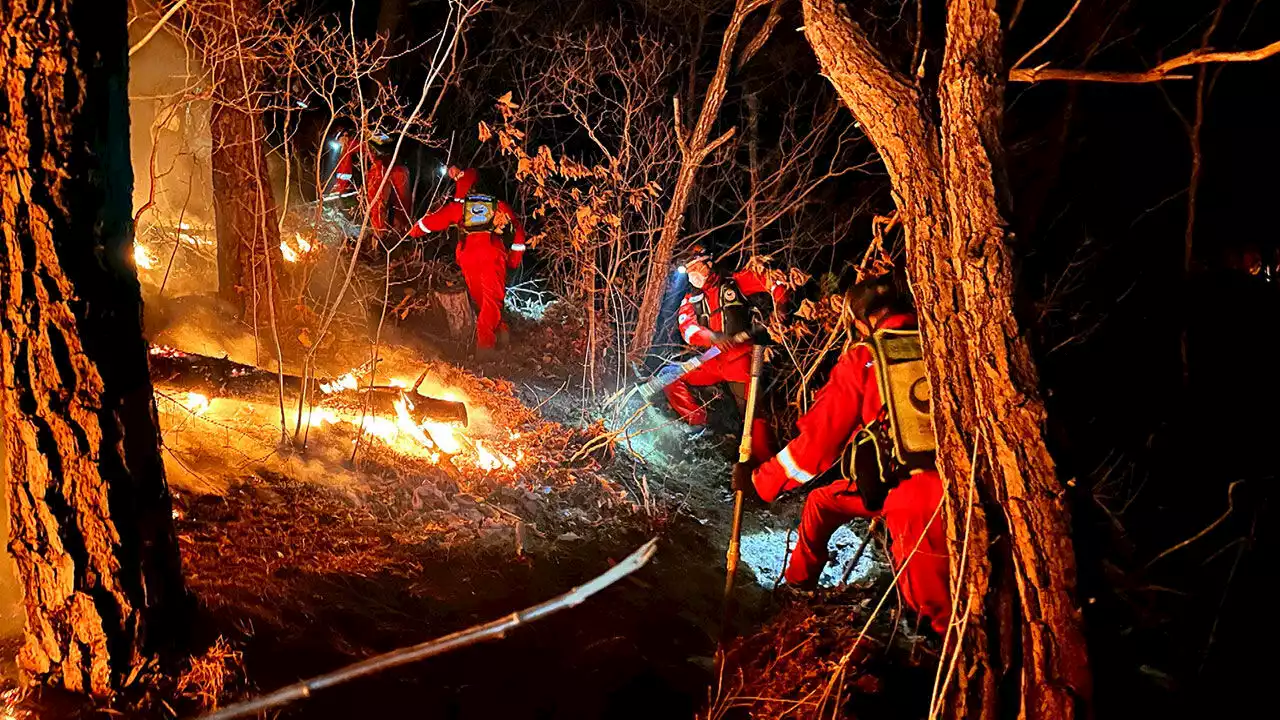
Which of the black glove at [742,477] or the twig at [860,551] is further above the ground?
the black glove at [742,477]

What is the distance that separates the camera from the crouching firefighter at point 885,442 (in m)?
3.95

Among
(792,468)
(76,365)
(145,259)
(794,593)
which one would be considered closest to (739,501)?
(792,468)

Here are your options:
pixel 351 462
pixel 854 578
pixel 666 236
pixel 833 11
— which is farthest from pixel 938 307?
pixel 666 236

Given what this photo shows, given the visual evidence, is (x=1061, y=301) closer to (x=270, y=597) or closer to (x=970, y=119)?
(x=970, y=119)

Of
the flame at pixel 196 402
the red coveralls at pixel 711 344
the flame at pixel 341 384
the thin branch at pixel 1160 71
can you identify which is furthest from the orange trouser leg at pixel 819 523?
the flame at pixel 196 402

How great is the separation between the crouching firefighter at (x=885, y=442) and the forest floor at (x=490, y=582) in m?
0.42

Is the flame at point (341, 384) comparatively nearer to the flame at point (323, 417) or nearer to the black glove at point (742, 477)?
the flame at point (323, 417)

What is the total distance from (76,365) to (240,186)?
17.7 ft

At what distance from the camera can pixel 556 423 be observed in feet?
26.8

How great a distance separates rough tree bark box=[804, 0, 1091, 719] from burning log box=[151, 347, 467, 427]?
5.07 metres

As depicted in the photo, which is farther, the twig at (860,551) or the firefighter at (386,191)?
the firefighter at (386,191)

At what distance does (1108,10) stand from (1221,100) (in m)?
4.74

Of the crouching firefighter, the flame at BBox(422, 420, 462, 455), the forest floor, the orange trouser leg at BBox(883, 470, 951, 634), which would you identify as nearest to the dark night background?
the orange trouser leg at BBox(883, 470, 951, 634)

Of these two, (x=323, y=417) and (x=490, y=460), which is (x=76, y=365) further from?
(x=490, y=460)
